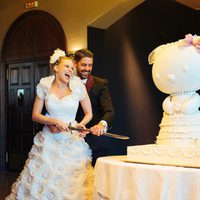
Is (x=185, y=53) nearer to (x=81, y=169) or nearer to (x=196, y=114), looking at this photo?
(x=196, y=114)

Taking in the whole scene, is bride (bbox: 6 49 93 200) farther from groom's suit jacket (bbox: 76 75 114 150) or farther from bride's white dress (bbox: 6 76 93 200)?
groom's suit jacket (bbox: 76 75 114 150)

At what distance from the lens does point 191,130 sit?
6.31 ft

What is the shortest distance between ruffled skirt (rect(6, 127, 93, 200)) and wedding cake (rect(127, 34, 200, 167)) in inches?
30.1

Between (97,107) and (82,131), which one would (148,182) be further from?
(97,107)

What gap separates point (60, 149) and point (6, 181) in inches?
122

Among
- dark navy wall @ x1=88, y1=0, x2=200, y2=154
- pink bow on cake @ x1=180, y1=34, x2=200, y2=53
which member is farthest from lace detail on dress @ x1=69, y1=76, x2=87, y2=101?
dark navy wall @ x1=88, y1=0, x2=200, y2=154

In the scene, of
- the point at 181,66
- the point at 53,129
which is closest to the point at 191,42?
the point at 181,66

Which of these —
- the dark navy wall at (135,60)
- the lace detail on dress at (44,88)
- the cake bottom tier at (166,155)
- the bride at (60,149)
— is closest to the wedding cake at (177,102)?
the cake bottom tier at (166,155)

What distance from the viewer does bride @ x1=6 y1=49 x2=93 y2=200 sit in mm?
2613

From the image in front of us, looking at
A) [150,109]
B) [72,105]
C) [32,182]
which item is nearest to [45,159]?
[32,182]

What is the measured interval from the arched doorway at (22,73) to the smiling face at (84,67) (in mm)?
3183

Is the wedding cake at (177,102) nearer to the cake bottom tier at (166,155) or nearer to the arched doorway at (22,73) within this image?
the cake bottom tier at (166,155)

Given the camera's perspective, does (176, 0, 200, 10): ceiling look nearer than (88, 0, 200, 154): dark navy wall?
No

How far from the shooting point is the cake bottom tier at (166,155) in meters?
1.74
